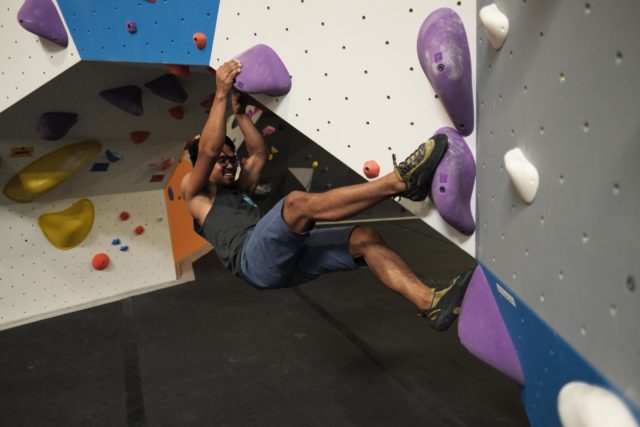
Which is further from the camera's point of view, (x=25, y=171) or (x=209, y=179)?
(x=25, y=171)

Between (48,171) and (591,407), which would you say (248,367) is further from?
(591,407)

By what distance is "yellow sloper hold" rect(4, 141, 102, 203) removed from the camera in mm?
3090

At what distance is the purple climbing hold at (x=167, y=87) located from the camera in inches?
105

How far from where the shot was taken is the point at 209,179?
7.22ft

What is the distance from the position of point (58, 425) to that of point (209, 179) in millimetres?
1341

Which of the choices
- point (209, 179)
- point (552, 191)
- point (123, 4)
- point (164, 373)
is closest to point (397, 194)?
point (552, 191)

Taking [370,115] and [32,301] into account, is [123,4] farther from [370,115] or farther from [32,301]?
[32,301]

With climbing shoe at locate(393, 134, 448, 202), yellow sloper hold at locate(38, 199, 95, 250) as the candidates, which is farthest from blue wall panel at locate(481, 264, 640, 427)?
yellow sloper hold at locate(38, 199, 95, 250)

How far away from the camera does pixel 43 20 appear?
204 cm

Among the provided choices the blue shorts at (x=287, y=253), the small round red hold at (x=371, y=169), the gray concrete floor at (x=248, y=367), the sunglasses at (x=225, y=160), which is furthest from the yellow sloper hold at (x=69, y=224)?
the small round red hold at (x=371, y=169)

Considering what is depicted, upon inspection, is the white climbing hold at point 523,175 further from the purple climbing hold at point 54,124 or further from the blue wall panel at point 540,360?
the purple climbing hold at point 54,124

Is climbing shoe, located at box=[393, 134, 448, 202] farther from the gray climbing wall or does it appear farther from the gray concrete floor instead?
the gray concrete floor

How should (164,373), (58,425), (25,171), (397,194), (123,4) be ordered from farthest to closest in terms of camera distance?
1. (25,171)
2. (164,373)
3. (58,425)
4. (123,4)
5. (397,194)

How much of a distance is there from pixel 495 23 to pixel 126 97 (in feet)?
7.60
